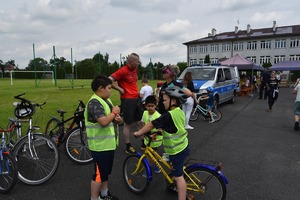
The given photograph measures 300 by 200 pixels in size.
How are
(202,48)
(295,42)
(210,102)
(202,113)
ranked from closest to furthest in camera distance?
(202,113), (210,102), (295,42), (202,48)

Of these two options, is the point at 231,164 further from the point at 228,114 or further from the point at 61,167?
the point at 228,114

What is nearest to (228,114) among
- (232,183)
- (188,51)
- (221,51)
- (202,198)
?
(232,183)

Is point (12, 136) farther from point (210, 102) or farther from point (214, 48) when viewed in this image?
point (214, 48)

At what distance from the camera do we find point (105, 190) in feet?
9.78

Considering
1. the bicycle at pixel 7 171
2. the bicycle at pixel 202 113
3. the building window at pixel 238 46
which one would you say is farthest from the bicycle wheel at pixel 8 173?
the building window at pixel 238 46

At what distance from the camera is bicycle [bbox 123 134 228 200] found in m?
2.82

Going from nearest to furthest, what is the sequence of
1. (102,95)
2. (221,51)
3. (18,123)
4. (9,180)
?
1. (102,95)
2. (9,180)
3. (18,123)
4. (221,51)

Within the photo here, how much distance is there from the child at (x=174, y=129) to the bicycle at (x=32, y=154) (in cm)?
188

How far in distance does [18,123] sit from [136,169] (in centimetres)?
222

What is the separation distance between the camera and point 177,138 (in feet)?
8.89

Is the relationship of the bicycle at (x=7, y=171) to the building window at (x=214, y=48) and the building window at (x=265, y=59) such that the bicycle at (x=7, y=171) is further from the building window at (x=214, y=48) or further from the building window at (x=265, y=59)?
the building window at (x=214, y=48)

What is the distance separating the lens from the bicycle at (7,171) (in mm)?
3265

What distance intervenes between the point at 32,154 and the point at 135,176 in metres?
1.69

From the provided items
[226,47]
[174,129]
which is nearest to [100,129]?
[174,129]
